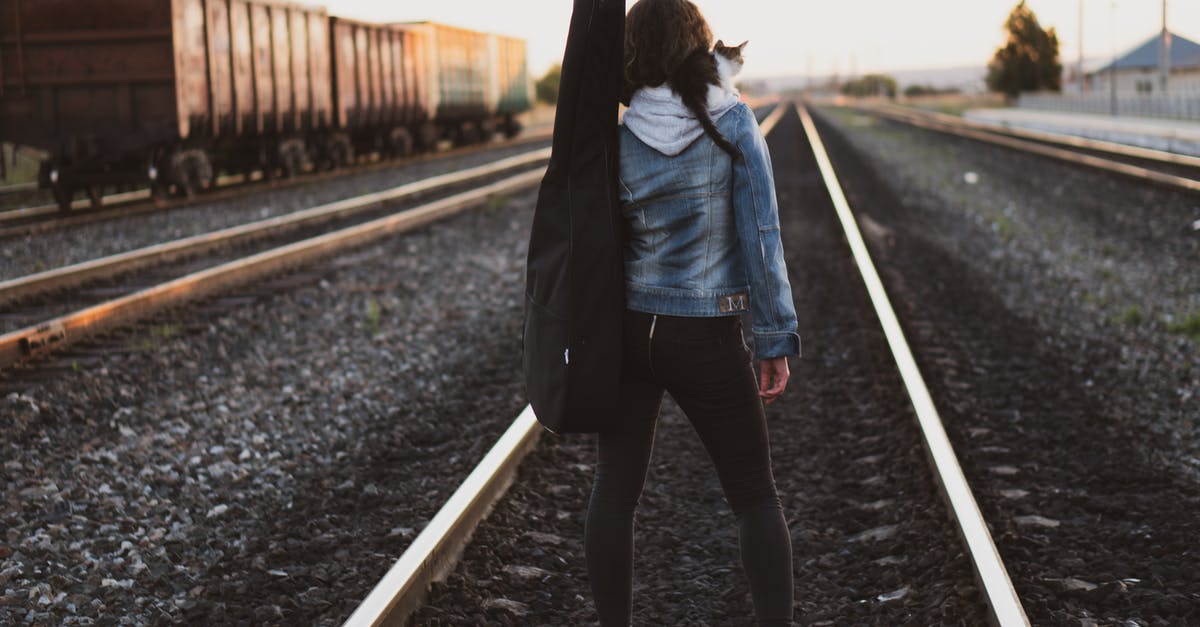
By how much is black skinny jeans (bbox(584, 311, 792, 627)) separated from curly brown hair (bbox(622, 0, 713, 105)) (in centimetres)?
58

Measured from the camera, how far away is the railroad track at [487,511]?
3.32m

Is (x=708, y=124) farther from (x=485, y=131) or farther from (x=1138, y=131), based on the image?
(x=1138, y=131)

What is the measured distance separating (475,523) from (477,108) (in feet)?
89.6

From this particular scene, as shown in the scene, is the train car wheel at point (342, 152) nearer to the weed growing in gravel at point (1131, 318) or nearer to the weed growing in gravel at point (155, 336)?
the weed growing in gravel at point (155, 336)

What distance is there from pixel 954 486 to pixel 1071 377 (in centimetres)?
270

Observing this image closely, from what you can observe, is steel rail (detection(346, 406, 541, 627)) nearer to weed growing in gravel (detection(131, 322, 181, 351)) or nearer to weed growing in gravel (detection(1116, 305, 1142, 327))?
weed growing in gravel (detection(131, 322, 181, 351))

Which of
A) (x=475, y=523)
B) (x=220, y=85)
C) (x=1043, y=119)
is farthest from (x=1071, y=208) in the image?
(x=1043, y=119)

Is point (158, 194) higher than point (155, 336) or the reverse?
higher

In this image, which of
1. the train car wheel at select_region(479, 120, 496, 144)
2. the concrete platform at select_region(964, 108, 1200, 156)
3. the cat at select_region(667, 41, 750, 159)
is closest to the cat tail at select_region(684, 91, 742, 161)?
the cat at select_region(667, 41, 750, 159)

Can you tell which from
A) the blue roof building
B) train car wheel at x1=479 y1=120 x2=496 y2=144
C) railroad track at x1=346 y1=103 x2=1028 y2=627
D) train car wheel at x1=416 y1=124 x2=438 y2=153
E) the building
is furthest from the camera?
the blue roof building


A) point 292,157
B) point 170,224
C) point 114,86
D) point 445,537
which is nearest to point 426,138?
point 292,157

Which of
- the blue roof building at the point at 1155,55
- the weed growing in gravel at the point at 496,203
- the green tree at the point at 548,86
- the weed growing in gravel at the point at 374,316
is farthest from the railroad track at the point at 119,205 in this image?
the blue roof building at the point at 1155,55

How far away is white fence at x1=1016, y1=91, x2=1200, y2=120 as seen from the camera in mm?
42344

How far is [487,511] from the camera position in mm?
4371
